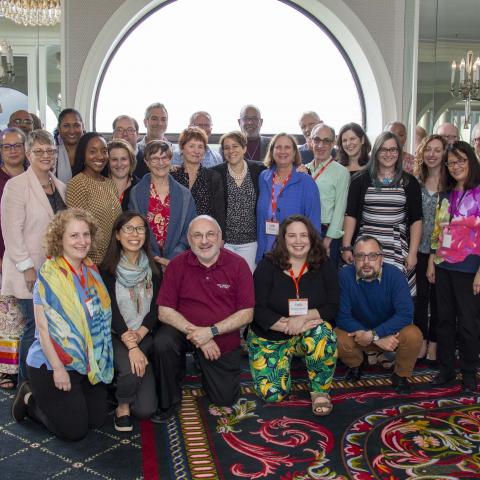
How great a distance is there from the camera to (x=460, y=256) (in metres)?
3.38

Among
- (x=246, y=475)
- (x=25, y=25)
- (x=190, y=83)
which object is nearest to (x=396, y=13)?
(x=190, y=83)

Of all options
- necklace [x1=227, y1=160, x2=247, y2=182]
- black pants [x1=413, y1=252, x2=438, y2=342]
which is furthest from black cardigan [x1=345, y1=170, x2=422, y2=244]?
necklace [x1=227, y1=160, x2=247, y2=182]

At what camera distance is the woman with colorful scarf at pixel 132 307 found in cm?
297

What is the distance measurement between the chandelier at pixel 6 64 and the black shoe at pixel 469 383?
182 inches

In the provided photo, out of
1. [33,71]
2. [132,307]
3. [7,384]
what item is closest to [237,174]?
[132,307]

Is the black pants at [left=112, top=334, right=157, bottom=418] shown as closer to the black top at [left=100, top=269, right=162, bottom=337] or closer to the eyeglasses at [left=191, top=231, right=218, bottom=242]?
the black top at [left=100, top=269, right=162, bottom=337]

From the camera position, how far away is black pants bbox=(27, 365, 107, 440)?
8.96 feet

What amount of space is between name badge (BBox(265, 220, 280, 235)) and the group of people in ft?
0.08

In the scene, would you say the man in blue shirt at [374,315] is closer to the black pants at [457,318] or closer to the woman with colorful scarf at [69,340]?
the black pants at [457,318]

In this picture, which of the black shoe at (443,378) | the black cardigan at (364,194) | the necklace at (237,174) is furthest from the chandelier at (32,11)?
→ the black shoe at (443,378)

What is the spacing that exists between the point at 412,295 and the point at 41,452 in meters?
2.29

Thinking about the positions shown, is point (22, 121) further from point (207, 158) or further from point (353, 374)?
point (353, 374)

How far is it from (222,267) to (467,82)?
380 centimetres

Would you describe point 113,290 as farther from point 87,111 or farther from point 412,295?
point 87,111
